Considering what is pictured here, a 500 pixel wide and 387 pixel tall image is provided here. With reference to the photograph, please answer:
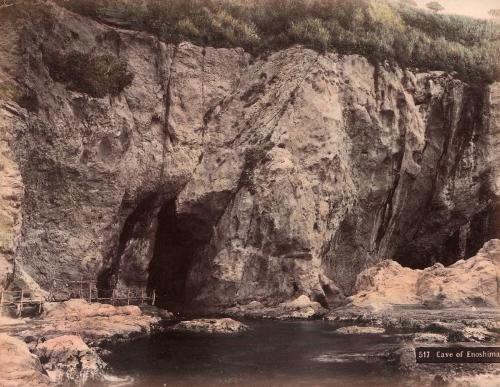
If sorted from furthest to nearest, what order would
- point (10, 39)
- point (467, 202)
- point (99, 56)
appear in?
point (467, 202) → point (99, 56) → point (10, 39)

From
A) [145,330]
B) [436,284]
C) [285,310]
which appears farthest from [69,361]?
[436,284]

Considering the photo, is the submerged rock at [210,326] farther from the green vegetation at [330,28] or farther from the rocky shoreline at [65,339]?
the green vegetation at [330,28]

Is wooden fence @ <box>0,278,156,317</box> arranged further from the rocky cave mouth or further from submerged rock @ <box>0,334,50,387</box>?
the rocky cave mouth

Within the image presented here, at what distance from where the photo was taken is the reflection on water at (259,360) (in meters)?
12.4

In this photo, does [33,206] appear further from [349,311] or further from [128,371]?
[349,311]

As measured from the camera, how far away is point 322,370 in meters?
13.1

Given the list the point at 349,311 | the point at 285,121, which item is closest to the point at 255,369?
the point at 349,311

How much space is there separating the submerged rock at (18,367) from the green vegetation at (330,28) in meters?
14.5

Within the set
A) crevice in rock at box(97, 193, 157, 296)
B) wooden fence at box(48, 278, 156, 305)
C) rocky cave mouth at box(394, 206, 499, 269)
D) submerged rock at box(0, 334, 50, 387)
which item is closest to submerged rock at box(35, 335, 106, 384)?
submerged rock at box(0, 334, 50, 387)

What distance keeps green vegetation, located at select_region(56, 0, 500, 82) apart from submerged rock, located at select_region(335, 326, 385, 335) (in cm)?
1275

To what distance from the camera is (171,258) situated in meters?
25.6

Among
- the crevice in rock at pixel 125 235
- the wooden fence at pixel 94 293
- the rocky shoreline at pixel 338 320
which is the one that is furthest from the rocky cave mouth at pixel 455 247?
the wooden fence at pixel 94 293

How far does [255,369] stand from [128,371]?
117 inches

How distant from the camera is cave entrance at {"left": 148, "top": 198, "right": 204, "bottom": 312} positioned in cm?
2394
